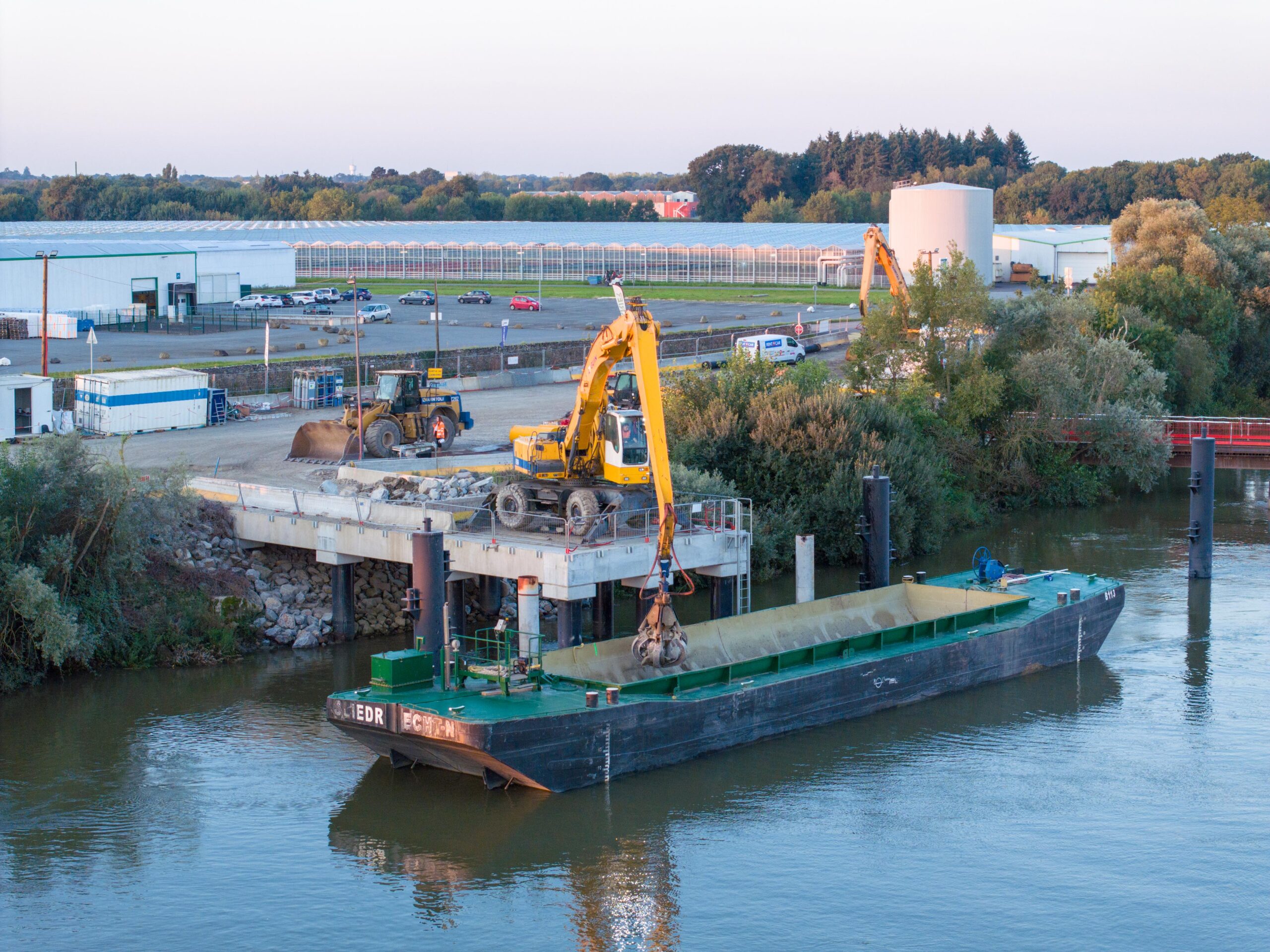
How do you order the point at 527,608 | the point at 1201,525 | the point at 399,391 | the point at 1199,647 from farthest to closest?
the point at 399,391 < the point at 1201,525 < the point at 1199,647 < the point at 527,608

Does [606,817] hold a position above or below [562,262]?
below

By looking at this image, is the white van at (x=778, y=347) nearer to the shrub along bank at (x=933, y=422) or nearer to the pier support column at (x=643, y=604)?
the shrub along bank at (x=933, y=422)

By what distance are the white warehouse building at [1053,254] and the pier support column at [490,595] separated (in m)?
83.7

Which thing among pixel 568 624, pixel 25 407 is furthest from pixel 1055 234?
pixel 568 624

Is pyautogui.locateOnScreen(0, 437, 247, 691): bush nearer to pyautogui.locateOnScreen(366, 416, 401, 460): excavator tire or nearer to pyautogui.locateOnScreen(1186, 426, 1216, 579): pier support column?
pyautogui.locateOnScreen(366, 416, 401, 460): excavator tire

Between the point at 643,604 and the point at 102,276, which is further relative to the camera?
the point at 102,276

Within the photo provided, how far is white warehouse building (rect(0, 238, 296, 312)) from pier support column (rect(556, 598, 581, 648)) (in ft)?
168

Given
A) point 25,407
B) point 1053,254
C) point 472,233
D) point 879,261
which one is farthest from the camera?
point 472,233

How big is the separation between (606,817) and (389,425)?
2166 cm

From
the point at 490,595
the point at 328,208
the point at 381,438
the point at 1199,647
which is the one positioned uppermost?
the point at 328,208

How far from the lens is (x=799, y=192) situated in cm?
18212

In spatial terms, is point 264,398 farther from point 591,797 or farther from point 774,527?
point 591,797

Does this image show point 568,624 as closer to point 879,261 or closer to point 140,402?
point 140,402

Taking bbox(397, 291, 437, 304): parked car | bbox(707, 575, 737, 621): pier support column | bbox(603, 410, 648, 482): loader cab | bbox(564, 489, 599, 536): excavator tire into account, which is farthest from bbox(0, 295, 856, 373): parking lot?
bbox(707, 575, 737, 621): pier support column
